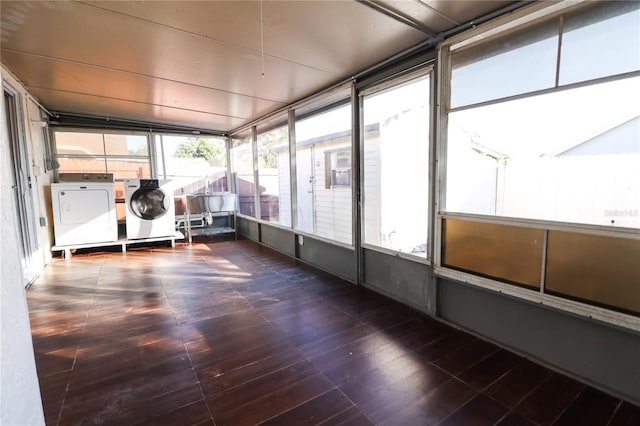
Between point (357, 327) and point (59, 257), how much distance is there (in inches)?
203

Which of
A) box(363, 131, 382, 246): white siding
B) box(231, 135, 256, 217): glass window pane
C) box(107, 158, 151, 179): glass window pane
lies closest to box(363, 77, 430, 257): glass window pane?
box(363, 131, 382, 246): white siding

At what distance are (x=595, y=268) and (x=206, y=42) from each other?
3111mm

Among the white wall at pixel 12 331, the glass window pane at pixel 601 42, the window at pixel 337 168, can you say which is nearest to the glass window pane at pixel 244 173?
the window at pixel 337 168

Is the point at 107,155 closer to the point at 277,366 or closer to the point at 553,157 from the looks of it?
the point at 277,366

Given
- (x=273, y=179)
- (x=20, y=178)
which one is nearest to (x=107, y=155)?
(x=20, y=178)

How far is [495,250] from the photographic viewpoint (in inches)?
87.7

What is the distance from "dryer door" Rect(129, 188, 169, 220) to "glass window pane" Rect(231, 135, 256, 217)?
5.24 ft

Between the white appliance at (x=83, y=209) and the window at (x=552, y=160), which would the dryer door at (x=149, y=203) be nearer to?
the white appliance at (x=83, y=209)

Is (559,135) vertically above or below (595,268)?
above

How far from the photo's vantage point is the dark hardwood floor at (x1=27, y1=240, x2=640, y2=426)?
1.63 m

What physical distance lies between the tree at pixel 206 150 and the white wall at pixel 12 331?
20.6ft

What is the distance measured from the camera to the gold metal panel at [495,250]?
2027 mm

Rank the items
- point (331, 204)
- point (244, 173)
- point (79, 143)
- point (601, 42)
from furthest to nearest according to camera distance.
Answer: point (244, 173) → point (79, 143) → point (331, 204) → point (601, 42)

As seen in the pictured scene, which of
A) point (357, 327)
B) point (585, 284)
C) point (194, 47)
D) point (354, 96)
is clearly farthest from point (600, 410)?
point (194, 47)
